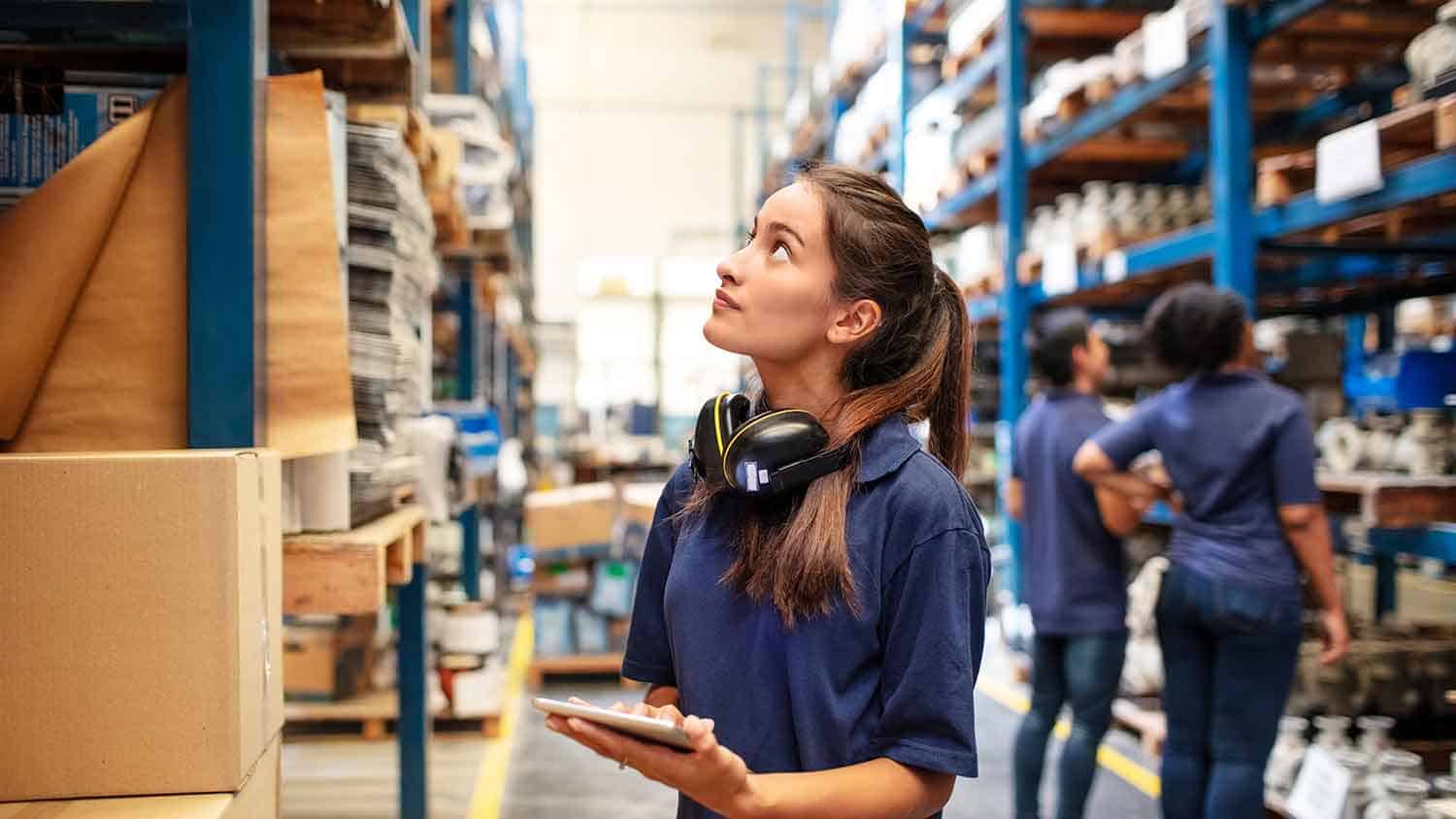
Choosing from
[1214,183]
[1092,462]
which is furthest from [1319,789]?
[1214,183]

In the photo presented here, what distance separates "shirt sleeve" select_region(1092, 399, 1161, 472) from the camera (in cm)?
377

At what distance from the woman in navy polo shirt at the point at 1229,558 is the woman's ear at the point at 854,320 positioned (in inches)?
86.0

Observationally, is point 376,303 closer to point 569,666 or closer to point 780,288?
point 780,288

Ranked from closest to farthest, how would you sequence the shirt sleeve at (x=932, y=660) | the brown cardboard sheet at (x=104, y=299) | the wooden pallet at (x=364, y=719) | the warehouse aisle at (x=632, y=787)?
the shirt sleeve at (x=932, y=660) < the brown cardboard sheet at (x=104, y=299) < the warehouse aisle at (x=632, y=787) < the wooden pallet at (x=364, y=719)

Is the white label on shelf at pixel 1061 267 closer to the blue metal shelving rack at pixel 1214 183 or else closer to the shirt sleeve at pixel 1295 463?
the blue metal shelving rack at pixel 1214 183

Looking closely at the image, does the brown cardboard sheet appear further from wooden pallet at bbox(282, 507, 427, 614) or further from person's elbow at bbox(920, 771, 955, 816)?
person's elbow at bbox(920, 771, 955, 816)

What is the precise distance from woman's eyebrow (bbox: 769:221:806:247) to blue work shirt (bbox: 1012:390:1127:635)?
8.56 ft

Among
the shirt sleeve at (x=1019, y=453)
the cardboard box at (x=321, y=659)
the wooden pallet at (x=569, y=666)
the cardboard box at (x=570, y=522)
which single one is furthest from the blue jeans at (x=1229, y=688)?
the cardboard box at (x=570, y=522)

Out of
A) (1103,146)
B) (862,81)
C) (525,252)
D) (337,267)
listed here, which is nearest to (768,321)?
(337,267)

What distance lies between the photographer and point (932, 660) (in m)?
1.43

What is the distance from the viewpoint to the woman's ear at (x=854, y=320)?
1.63m

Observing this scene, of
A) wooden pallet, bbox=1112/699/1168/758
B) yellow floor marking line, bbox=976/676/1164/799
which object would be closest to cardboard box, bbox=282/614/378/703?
yellow floor marking line, bbox=976/676/1164/799

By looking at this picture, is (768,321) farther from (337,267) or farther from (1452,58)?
(1452,58)

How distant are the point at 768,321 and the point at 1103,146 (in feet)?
18.6
